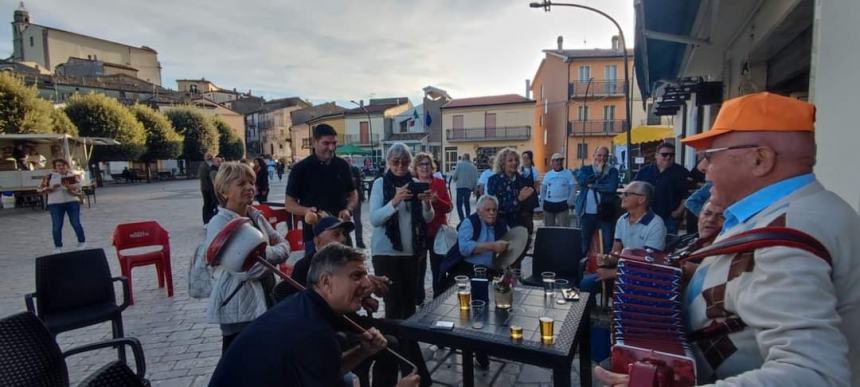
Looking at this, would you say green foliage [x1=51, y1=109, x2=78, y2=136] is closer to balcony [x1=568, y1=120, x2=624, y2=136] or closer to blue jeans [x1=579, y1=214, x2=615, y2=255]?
blue jeans [x1=579, y1=214, x2=615, y2=255]

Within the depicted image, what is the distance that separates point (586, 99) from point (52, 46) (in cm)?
5814

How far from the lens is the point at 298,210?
381cm

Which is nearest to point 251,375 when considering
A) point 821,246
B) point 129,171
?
point 821,246

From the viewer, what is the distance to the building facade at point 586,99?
3412 centimetres

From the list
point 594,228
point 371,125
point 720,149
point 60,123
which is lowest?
point 594,228

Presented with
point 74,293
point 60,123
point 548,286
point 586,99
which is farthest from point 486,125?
point 74,293

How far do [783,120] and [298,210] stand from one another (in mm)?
3508

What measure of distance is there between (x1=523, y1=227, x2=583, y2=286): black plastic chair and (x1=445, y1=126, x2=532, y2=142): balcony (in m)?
34.6

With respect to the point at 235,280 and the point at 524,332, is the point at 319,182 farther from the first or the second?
the point at 524,332

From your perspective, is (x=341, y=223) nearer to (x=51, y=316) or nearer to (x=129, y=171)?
(x=51, y=316)

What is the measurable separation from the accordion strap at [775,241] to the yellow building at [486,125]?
35690 mm

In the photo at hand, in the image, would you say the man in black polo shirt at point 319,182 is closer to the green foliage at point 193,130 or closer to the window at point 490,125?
the green foliage at point 193,130

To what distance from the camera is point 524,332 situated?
7.62 ft

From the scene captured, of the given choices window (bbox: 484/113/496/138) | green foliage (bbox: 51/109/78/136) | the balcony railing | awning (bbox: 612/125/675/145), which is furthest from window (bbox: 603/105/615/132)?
green foliage (bbox: 51/109/78/136)
